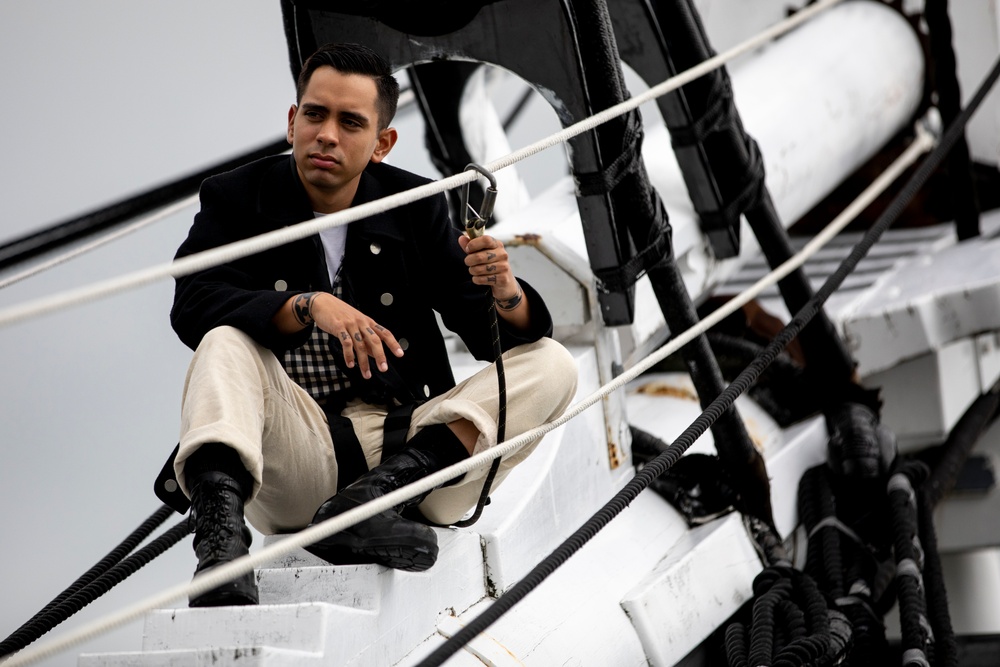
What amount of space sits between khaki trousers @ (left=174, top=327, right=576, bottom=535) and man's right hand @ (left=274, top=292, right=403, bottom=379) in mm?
70

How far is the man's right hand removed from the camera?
3.17 feet

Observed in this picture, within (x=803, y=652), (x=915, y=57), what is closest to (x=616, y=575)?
(x=803, y=652)

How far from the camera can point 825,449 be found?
1961mm

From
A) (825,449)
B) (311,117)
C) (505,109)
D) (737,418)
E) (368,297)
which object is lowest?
(825,449)

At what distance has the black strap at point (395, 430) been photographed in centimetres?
116

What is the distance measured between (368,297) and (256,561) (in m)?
0.34

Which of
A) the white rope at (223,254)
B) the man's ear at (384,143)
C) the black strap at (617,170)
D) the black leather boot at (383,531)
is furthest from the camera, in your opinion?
the black strap at (617,170)

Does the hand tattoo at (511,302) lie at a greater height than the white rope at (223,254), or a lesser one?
lesser

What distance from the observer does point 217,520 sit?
95cm

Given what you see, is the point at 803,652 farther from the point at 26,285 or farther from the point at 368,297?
the point at 26,285

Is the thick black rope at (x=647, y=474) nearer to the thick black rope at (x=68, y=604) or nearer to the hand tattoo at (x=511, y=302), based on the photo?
the hand tattoo at (x=511, y=302)

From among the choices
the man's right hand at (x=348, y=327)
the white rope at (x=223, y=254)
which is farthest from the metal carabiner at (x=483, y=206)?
the man's right hand at (x=348, y=327)

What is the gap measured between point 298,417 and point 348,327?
6.2 inches

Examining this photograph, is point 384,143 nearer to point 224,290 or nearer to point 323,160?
point 323,160
